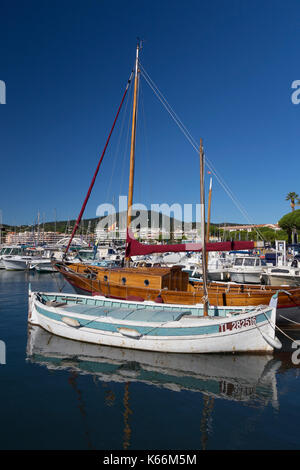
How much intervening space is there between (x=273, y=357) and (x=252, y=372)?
6.86ft

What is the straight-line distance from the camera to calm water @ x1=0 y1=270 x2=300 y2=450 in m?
7.07

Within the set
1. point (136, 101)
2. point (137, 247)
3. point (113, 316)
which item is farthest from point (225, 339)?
point (136, 101)

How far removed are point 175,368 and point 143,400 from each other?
2.65m

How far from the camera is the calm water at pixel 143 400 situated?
7.07 m

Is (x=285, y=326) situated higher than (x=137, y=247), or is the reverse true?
(x=137, y=247)

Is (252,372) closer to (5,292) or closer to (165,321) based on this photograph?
(165,321)

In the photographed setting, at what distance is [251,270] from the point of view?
95.6 feet

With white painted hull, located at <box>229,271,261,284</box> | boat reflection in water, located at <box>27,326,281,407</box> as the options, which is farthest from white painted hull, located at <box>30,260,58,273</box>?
boat reflection in water, located at <box>27,326,281,407</box>

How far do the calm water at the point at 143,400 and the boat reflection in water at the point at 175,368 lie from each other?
0.13 feet

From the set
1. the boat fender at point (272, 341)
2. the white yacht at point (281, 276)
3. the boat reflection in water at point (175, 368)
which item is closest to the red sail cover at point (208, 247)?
the boat fender at point (272, 341)

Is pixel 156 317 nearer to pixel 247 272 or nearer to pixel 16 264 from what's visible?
pixel 247 272

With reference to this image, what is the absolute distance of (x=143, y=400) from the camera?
8.91 m

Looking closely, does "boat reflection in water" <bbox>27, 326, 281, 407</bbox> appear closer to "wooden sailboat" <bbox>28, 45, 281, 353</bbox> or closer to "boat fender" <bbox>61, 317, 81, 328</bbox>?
"wooden sailboat" <bbox>28, 45, 281, 353</bbox>
